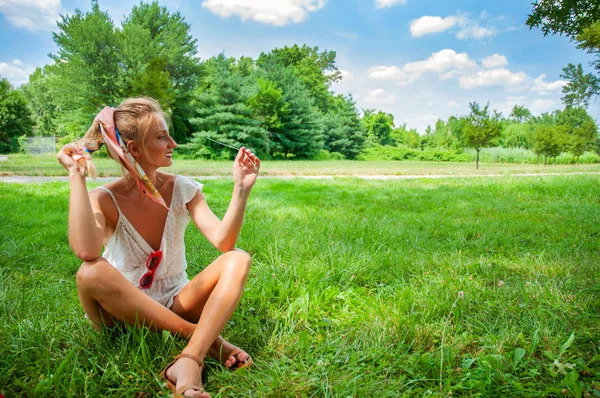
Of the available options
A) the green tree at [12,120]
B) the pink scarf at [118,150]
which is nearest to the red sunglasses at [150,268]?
the pink scarf at [118,150]

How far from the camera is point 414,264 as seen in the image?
2.73m

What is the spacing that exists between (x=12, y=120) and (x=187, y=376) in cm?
3186

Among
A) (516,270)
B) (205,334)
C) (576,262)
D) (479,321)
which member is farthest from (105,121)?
(576,262)

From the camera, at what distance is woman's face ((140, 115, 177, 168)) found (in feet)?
5.69

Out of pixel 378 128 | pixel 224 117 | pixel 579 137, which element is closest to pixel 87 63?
pixel 224 117

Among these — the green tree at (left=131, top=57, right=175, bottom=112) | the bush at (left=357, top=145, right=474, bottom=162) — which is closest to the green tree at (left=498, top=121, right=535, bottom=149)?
the bush at (left=357, top=145, right=474, bottom=162)

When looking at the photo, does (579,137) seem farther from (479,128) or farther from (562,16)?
(562,16)

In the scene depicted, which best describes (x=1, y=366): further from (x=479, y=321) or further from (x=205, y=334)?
(x=479, y=321)

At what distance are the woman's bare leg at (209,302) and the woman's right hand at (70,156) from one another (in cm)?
66

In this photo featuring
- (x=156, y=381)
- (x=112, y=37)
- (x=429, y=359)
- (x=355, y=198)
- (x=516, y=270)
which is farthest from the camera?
(x=112, y=37)

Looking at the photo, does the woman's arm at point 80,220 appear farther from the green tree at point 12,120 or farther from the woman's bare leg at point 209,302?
the green tree at point 12,120

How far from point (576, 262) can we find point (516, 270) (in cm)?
45

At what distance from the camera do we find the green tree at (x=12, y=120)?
2584 centimetres

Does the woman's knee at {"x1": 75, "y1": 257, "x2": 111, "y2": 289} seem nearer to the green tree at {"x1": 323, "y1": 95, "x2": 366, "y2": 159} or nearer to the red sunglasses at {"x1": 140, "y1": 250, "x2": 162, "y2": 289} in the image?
the red sunglasses at {"x1": 140, "y1": 250, "x2": 162, "y2": 289}
